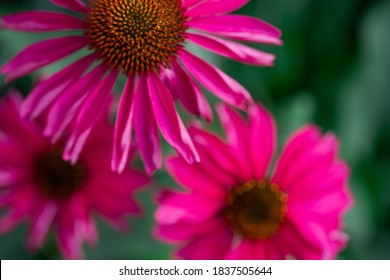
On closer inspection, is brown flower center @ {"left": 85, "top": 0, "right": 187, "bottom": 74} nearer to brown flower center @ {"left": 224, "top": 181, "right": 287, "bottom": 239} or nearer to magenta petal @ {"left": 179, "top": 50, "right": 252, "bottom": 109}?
magenta petal @ {"left": 179, "top": 50, "right": 252, "bottom": 109}

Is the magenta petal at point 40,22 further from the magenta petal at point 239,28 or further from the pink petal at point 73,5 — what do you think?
the magenta petal at point 239,28

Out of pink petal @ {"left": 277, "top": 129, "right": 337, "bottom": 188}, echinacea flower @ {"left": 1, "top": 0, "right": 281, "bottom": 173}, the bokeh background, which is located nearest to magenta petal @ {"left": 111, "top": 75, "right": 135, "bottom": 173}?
echinacea flower @ {"left": 1, "top": 0, "right": 281, "bottom": 173}

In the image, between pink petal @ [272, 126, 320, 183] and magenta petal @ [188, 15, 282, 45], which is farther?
pink petal @ [272, 126, 320, 183]

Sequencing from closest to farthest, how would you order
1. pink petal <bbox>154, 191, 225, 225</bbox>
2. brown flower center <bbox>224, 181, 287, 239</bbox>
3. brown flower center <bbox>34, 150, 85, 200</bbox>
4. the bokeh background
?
1. pink petal <bbox>154, 191, 225, 225</bbox>
2. brown flower center <bbox>224, 181, 287, 239</bbox>
3. brown flower center <bbox>34, 150, 85, 200</bbox>
4. the bokeh background

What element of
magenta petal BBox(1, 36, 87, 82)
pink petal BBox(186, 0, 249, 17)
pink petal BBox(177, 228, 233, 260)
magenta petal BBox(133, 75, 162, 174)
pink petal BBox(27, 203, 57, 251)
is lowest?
pink petal BBox(27, 203, 57, 251)

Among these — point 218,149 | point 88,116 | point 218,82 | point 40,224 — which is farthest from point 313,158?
point 40,224

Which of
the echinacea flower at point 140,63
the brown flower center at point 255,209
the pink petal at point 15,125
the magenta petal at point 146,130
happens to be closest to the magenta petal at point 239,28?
the echinacea flower at point 140,63

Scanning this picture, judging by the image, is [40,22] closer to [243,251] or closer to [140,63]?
[140,63]
